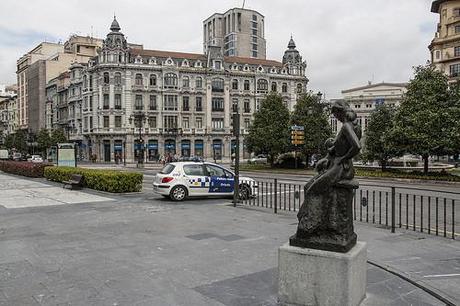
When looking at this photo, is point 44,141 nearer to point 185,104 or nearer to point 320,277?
point 185,104

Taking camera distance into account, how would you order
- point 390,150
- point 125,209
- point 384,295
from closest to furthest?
point 384,295 → point 125,209 → point 390,150

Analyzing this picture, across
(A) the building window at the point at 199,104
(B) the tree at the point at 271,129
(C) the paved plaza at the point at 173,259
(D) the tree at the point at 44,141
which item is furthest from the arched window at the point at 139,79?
(C) the paved plaza at the point at 173,259

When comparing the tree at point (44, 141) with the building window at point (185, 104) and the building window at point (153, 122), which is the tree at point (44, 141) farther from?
the building window at point (185, 104)

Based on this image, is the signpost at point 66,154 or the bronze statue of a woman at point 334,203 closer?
the bronze statue of a woman at point 334,203

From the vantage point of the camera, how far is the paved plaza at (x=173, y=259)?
556cm

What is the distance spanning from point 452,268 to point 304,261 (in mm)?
3269

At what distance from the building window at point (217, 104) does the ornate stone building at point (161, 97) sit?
178mm

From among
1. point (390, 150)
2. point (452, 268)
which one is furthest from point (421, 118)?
point (452, 268)

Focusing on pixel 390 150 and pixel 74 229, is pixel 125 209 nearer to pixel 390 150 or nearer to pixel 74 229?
pixel 74 229

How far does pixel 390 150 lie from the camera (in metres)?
30.2

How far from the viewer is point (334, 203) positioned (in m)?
5.01

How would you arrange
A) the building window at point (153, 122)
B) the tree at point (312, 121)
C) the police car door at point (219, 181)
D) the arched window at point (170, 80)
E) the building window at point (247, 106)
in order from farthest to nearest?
1. the building window at point (247, 106)
2. the arched window at point (170, 80)
3. the building window at point (153, 122)
4. the tree at point (312, 121)
5. the police car door at point (219, 181)

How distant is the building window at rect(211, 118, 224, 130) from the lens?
76.8 meters

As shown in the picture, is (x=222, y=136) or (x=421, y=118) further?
(x=222, y=136)
